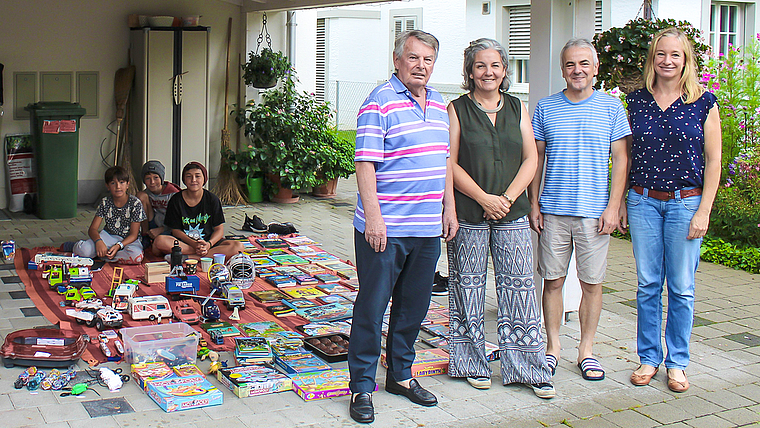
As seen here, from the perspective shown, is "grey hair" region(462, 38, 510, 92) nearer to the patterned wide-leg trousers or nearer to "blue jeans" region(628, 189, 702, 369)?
the patterned wide-leg trousers

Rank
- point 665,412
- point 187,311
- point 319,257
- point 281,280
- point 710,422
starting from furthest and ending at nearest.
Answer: point 319,257
point 281,280
point 187,311
point 665,412
point 710,422

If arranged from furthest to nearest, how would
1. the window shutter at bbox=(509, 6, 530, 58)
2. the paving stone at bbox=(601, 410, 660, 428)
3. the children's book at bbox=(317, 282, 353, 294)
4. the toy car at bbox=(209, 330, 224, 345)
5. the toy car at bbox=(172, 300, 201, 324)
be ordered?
the window shutter at bbox=(509, 6, 530, 58) < the children's book at bbox=(317, 282, 353, 294) < the toy car at bbox=(172, 300, 201, 324) < the toy car at bbox=(209, 330, 224, 345) < the paving stone at bbox=(601, 410, 660, 428)

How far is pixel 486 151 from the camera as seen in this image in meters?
3.98

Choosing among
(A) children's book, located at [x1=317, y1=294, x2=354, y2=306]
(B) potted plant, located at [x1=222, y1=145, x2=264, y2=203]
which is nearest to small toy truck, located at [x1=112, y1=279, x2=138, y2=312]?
(A) children's book, located at [x1=317, y1=294, x2=354, y2=306]

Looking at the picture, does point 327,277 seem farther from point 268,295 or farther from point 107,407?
point 107,407

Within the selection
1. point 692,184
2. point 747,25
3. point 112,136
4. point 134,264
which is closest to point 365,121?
point 692,184

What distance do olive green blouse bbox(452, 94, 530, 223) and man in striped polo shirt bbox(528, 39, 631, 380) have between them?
296mm

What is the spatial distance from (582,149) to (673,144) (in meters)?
0.44

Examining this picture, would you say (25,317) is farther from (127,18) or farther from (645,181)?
(127,18)

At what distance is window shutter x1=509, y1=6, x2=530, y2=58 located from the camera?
14.1m

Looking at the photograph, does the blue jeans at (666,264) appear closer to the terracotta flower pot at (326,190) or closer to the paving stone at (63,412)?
the paving stone at (63,412)

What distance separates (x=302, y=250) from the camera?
7.55m

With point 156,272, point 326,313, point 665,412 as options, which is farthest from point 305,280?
point 665,412

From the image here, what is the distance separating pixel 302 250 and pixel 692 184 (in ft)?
13.8
